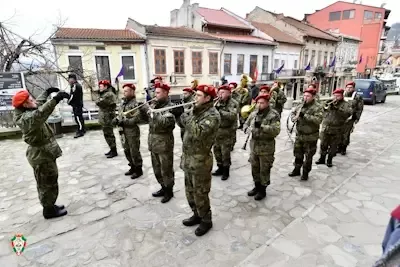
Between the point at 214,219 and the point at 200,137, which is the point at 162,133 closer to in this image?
the point at 200,137

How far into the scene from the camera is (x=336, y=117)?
5539mm

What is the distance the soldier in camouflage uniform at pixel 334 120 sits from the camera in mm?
5504

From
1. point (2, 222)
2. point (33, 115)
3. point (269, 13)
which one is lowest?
point (2, 222)

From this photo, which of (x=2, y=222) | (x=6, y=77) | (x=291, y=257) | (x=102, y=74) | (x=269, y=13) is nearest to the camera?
(x=291, y=257)

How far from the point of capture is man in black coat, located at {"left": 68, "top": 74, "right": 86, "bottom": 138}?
7650 millimetres

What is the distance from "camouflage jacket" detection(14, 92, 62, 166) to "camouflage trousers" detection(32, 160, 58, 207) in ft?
0.31

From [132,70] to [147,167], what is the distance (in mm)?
13619

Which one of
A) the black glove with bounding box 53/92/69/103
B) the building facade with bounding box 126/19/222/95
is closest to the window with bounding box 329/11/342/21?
the building facade with bounding box 126/19/222/95

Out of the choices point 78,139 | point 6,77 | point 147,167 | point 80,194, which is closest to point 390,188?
point 147,167

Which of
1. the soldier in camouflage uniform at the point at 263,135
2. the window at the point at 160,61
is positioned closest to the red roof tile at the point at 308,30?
the window at the point at 160,61

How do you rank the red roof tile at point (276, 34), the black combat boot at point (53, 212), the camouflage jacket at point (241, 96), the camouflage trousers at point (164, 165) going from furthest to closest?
the red roof tile at point (276, 34) < the camouflage jacket at point (241, 96) < the camouflage trousers at point (164, 165) < the black combat boot at point (53, 212)

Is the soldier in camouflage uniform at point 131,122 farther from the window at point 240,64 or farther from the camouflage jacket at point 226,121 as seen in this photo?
the window at point 240,64

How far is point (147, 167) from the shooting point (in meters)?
5.84

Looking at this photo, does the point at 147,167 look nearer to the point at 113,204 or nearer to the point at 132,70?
the point at 113,204
